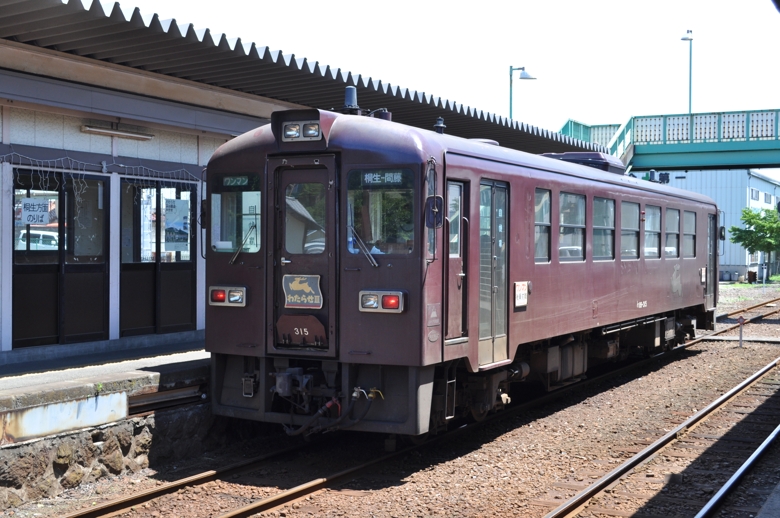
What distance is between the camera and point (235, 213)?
28.1 ft

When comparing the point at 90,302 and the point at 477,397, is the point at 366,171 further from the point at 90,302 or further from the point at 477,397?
the point at 90,302

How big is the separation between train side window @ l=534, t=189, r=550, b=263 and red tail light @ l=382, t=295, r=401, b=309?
2.61m

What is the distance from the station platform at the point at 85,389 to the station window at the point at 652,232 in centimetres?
709

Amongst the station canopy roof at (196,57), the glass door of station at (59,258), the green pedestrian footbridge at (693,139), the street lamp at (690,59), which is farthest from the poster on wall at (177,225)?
the street lamp at (690,59)

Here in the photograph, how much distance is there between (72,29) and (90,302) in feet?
11.1

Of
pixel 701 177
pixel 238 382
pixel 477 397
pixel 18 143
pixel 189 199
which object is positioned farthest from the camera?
pixel 701 177

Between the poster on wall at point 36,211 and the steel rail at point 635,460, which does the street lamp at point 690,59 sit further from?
the poster on wall at point 36,211

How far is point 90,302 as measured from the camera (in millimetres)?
10742

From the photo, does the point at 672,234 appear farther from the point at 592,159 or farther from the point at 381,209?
the point at 381,209

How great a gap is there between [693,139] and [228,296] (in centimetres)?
2204

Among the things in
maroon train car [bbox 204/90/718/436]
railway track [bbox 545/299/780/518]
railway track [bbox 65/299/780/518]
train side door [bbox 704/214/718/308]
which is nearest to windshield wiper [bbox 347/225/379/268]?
maroon train car [bbox 204/90/718/436]

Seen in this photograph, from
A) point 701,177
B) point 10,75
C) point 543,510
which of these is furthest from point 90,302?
point 701,177

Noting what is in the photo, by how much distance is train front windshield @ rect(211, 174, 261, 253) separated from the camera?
841 centimetres

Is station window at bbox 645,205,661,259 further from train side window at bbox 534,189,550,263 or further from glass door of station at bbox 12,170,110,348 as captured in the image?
glass door of station at bbox 12,170,110,348
